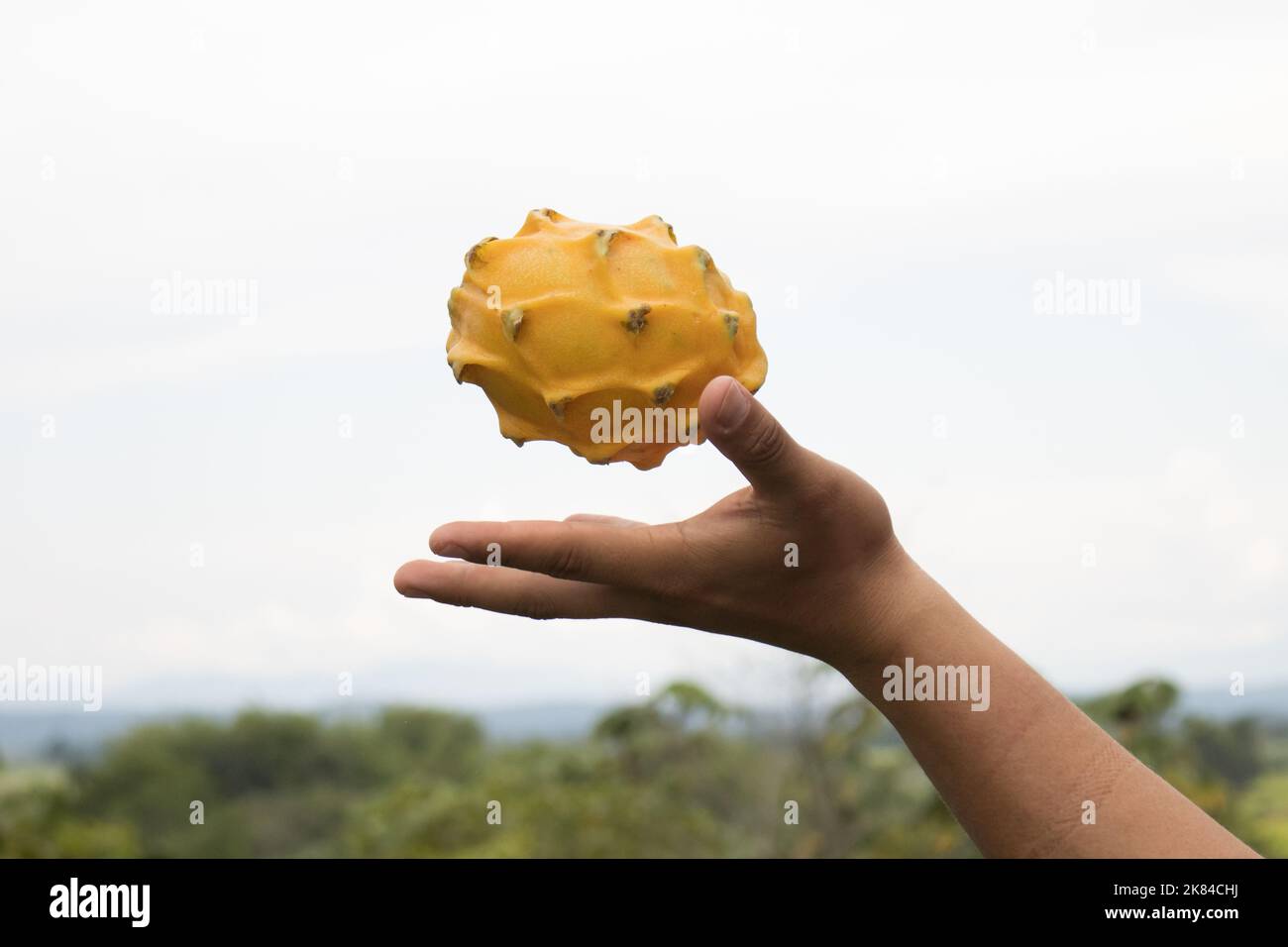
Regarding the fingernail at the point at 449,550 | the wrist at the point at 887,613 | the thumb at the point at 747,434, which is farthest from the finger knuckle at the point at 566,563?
the wrist at the point at 887,613

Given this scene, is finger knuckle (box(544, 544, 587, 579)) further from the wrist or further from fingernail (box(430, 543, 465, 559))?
the wrist

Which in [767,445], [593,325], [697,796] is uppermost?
[593,325]

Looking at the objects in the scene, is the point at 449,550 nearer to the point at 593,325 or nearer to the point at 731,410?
the point at 593,325

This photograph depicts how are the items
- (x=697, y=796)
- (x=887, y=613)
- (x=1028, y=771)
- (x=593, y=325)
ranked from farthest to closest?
(x=697, y=796) → (x=593, y=325) → (x=887, y=613) → (x=1028, y=771)

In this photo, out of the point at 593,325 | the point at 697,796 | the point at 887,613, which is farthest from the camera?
the point at 697,796

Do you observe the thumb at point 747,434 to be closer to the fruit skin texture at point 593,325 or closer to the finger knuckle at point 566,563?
the finger knuckle at point 566,563

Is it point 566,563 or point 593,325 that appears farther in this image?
point 593,325

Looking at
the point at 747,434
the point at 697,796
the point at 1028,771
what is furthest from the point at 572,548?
the point at 697,796
